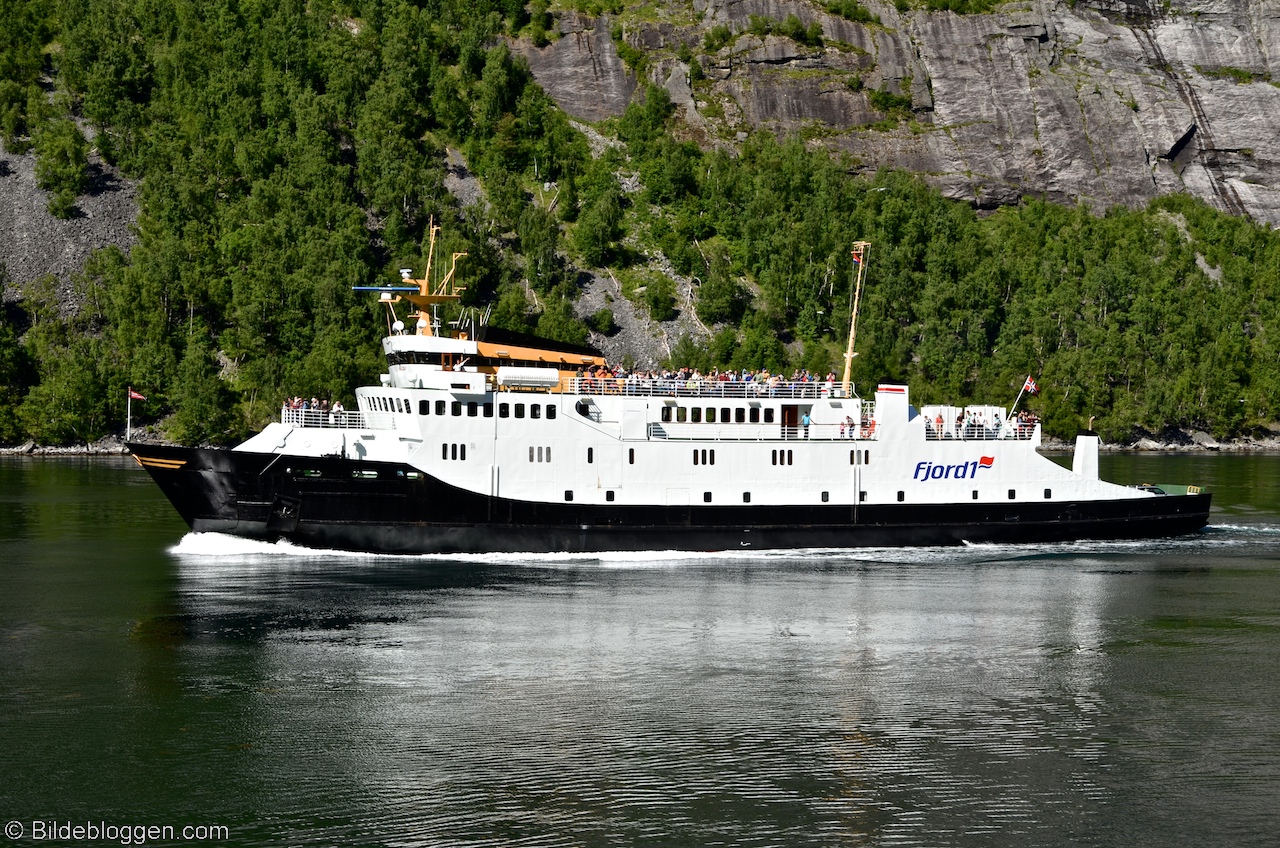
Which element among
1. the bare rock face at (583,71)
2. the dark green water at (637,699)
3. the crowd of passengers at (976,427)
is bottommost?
the dark green water at (637,699)

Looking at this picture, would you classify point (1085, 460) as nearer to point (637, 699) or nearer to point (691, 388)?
point (691, 388)

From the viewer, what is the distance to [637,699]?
2702 centimetres

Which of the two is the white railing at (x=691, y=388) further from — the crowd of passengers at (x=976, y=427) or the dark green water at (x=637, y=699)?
the dark green water at (x=637, y=699)

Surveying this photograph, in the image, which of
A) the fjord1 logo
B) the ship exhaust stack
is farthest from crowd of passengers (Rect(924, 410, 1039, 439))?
the ship exhaust stack

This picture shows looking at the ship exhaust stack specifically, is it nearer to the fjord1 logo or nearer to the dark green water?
the fjord1 logo

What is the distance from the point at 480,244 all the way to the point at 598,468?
82.2 metres

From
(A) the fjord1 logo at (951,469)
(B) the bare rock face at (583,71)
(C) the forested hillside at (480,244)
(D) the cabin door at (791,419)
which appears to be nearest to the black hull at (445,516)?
(A) the fjord1 logo at (951,469)

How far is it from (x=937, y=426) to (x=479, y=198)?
91.0 m

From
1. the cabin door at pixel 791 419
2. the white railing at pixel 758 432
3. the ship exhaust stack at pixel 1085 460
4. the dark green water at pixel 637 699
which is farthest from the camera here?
the ship exhaust stack at pixel 1085 460

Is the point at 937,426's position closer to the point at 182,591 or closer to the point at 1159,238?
the point at 182,591

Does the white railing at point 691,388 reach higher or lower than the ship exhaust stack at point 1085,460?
higher

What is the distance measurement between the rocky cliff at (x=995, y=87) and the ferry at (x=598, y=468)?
106228 mm

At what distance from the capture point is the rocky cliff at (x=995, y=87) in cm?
15138

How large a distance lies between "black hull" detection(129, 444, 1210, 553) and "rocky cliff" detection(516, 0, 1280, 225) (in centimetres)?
10818
